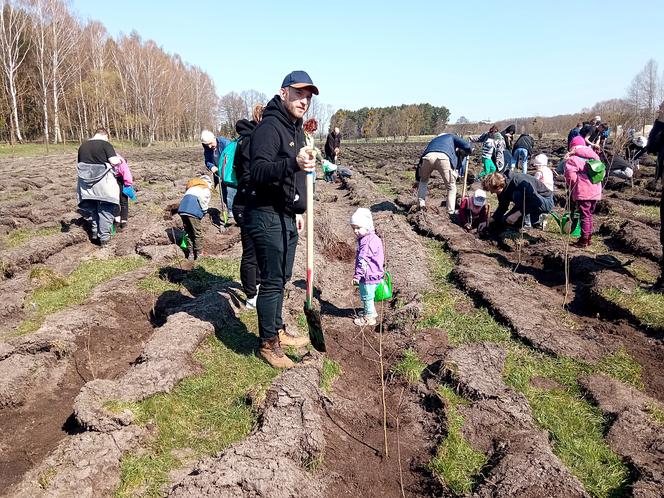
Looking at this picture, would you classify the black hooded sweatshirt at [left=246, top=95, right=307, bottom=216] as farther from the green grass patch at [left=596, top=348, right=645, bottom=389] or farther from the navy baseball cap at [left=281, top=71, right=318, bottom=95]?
the green grass patch at [left=596, top=348, right=645, bottom=389]

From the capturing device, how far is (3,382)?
3.79 m

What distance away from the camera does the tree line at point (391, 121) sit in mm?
85438

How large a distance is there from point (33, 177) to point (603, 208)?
18.1m

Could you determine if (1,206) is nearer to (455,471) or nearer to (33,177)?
(33,177)

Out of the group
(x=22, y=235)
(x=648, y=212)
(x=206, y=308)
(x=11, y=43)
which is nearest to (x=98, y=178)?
(x=22, y=235)

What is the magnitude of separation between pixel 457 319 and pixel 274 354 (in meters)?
2.24

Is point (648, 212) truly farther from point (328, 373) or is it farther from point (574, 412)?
point (328, 373)

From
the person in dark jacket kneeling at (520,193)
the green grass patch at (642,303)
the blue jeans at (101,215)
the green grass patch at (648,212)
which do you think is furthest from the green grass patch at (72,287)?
the green grass patch at (648,212)

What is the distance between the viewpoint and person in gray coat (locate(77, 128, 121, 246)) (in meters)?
7.56

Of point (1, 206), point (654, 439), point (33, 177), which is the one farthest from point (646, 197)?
point (33, 177)

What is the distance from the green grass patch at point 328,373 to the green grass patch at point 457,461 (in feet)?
3.35

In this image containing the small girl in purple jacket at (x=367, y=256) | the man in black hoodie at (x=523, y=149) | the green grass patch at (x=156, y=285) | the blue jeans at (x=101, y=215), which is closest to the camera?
the small girl in purple jacket at (x=367, y=256)

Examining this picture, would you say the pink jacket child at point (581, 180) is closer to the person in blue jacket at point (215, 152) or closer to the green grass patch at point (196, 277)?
the green grass patch at point (196, 277)

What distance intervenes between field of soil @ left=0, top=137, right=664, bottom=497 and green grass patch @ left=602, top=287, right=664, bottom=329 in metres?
0.03
